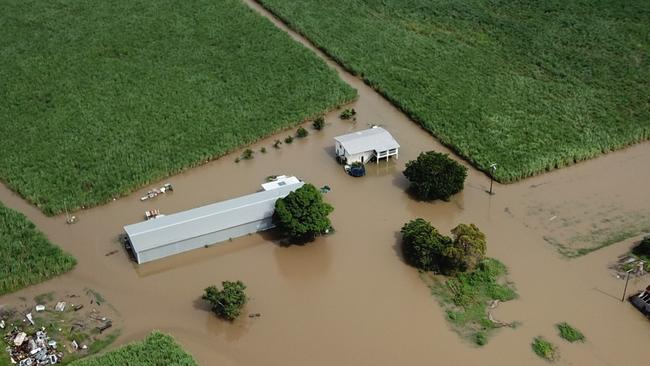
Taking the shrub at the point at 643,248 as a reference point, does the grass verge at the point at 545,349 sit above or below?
below

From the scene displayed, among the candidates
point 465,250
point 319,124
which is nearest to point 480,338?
point 465,250

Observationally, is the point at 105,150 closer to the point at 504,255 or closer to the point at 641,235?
the point at 504,255

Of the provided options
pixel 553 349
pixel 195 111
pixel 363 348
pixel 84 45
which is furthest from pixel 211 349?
pixel 84 45

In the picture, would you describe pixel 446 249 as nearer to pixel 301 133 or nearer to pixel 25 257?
pixel 301 133

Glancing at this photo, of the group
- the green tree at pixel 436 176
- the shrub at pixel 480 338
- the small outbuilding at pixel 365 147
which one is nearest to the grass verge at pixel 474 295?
the shrub at pixel 480 338

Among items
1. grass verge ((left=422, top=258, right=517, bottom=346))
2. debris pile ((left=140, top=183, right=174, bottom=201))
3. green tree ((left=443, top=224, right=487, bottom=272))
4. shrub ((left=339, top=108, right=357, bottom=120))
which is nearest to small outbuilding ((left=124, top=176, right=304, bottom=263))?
debris pile ((left=140, top=183, right=174, bottom=201))

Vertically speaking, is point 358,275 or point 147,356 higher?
point 147,356

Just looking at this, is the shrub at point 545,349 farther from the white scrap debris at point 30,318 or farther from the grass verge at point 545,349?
the white scrap debris at point 30,318
